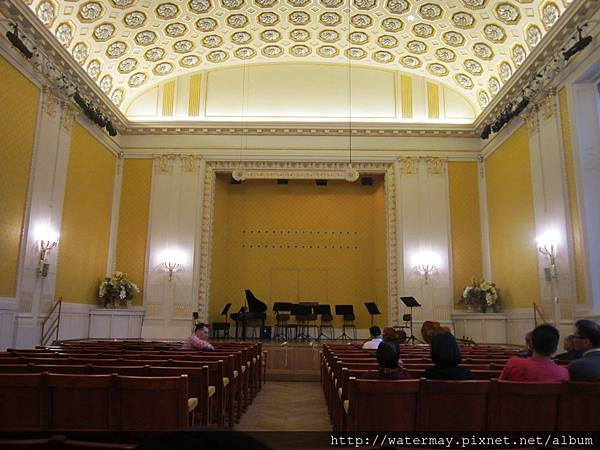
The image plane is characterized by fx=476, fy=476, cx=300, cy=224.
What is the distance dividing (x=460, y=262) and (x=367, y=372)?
11.0 m

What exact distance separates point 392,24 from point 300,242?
770 centimetres

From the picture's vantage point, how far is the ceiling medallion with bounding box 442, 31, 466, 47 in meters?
12.6

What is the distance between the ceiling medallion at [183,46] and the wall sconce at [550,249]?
415 inches

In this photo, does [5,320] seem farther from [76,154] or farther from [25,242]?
[76,154]

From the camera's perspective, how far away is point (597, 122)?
929 cm

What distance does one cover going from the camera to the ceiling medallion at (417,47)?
13406mm

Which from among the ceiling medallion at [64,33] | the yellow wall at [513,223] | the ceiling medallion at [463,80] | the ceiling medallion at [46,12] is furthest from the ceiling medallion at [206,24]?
the yellow wall at [513,223]

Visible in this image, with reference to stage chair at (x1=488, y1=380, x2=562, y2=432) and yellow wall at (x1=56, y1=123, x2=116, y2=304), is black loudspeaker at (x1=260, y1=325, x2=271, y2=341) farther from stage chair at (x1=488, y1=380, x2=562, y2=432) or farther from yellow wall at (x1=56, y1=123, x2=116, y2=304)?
stage chair at (x1=488, y1=380, x2=562, y2=432)

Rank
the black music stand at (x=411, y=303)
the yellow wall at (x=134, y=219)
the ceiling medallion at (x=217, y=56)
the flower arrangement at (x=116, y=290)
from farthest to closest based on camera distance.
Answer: the ceiling medallion at (x=217, y=56) < the yellow wall at (x=134, y=219) < the flower arrangement at (x=116, y=290) < the black music stand at (x=411, y=303)

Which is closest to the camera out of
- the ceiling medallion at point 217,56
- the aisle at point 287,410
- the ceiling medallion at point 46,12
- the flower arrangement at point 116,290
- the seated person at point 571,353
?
the seated person at point 571,353

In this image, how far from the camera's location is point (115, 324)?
41.8 ft

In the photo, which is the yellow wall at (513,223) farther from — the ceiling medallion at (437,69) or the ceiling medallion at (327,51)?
the ceiling medallion at (327,51)

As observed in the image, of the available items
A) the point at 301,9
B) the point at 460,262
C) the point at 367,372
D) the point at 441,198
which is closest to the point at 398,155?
the point at 441,198

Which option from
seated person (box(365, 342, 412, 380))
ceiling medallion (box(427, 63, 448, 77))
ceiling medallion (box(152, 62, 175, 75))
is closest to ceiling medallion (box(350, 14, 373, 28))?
ceiling medallion (box(427, 63, 448, 77))
